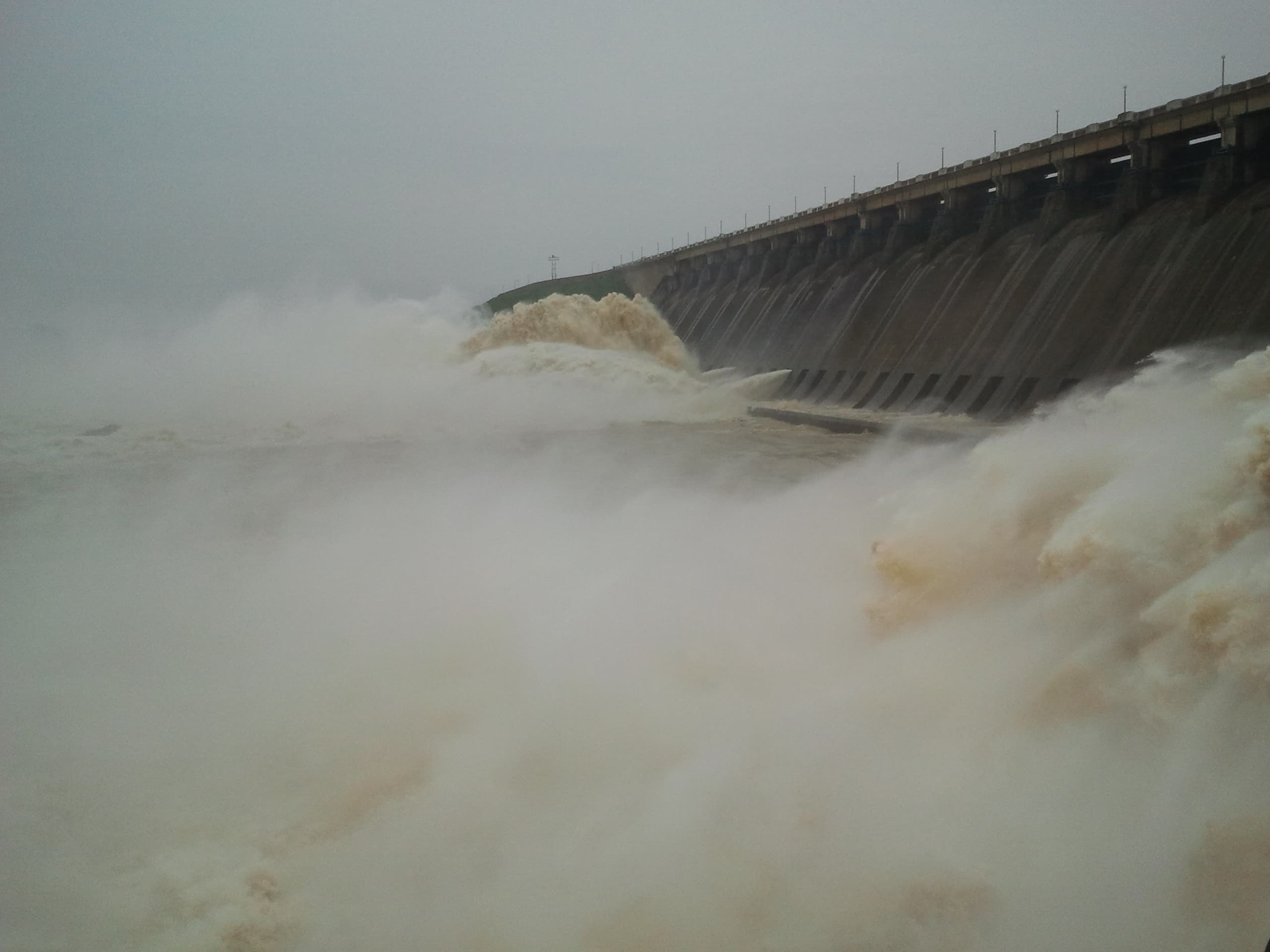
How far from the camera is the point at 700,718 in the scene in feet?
19.1

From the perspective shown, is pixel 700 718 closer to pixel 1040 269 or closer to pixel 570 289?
pixel 1040 269

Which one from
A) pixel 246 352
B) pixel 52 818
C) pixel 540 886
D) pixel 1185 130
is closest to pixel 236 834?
pixel 52 818

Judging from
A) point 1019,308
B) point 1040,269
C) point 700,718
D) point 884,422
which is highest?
point 1040,269

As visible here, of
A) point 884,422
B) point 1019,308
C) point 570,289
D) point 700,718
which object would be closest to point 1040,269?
point 1019,308

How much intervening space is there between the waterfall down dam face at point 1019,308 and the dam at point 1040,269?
4 centimetres

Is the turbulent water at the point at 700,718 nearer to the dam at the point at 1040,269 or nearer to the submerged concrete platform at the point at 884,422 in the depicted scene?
the submerged concrete platform at the point at 884,422

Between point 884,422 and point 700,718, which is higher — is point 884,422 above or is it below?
above

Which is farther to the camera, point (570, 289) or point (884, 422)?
point (570, 289)

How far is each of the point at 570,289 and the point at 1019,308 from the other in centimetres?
4044

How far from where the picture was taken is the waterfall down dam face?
15.3m

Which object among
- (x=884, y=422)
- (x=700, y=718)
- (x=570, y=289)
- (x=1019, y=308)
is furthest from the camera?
(x=570, y=289)

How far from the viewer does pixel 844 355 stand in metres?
25.4

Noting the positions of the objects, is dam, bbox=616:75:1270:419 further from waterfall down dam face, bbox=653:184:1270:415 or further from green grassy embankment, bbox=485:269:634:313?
green grassy embankment, bbox=485:269:634:313

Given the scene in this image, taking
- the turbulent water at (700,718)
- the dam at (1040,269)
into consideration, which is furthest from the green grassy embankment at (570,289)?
the turbulent water at (700,718)
